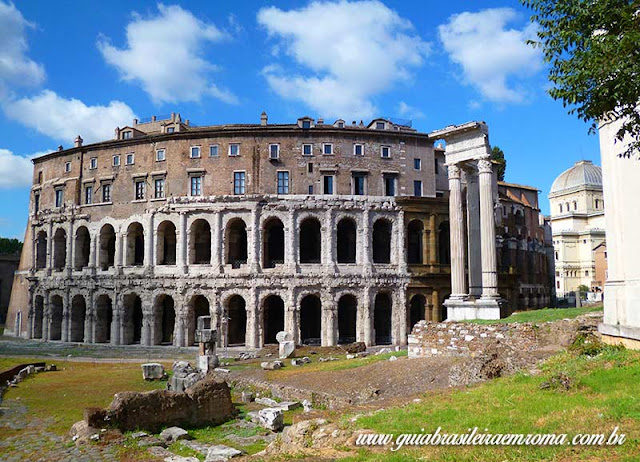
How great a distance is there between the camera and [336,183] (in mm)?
37531

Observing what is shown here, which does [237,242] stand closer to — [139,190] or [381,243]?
[139,190]

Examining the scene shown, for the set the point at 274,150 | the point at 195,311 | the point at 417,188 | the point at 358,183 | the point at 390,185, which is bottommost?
the point at 195,311

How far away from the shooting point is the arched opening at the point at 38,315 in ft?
149

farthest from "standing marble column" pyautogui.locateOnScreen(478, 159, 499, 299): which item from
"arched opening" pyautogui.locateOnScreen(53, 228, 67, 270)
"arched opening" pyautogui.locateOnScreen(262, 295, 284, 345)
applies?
"arched opening" pyautogui.locateOnScreen(53, 228, 67, 270)

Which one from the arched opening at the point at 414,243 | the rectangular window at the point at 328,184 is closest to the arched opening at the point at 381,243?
the arched opening at the point at 414,243

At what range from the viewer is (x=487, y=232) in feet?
83.0

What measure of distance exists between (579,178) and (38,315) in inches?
3029

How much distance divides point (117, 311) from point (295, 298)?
14.0 metres

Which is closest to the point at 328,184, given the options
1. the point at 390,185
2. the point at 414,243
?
the point at 390,185

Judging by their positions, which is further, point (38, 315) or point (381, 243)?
point (38, 315)

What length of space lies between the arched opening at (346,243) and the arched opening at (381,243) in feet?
5.46

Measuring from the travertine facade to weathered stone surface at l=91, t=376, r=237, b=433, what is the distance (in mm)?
21178

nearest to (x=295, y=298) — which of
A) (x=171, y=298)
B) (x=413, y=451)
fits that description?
(x=171, y=298)

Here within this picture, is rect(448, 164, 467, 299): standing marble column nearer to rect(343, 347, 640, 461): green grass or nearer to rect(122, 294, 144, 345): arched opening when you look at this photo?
rect(343, 347, 640, 461): green grass
